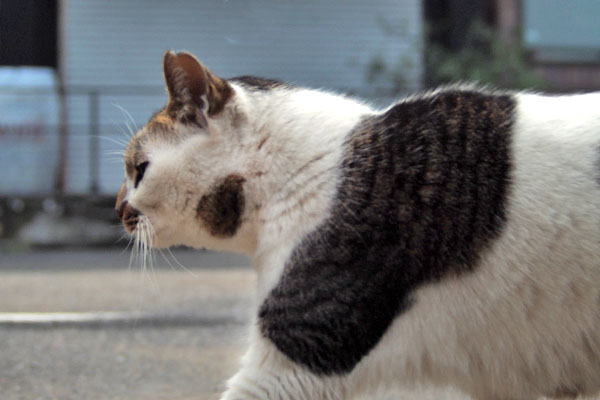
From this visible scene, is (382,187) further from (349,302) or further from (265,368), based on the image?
(265,368)

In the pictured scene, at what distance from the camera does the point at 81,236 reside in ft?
30.7

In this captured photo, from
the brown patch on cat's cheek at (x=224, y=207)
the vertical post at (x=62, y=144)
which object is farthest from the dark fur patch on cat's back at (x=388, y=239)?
the vertical post at (x=62, y=144)

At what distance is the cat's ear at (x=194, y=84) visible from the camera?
2189 mm

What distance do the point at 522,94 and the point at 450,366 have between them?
0.85 metres

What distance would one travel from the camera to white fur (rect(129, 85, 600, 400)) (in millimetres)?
1959

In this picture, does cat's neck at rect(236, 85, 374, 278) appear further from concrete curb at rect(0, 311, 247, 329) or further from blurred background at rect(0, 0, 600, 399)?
blurred background at rect(0, 0, 600, 399)

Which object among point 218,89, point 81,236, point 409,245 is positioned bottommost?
point 81,236

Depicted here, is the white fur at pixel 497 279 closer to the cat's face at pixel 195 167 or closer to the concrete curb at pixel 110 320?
the cat's face at pixel 195 167

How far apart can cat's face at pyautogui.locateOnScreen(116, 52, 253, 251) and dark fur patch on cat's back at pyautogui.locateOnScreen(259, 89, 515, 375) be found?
287mm

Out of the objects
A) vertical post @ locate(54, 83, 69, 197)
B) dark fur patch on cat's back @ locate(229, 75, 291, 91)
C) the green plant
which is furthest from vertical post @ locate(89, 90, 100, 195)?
dark fur patch on cat's back @ locate(229, 75, 291, 91)

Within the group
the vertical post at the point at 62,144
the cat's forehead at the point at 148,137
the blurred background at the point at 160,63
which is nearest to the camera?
the cat's forehead at the point at 148,137

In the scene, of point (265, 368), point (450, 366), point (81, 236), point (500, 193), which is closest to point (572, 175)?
point (500, 193)

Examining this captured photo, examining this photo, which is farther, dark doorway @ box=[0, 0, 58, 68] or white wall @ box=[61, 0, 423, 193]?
dark doorway @ box=[0, 0, 58, 68]

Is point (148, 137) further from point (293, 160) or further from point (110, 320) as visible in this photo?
point (110, 320)
